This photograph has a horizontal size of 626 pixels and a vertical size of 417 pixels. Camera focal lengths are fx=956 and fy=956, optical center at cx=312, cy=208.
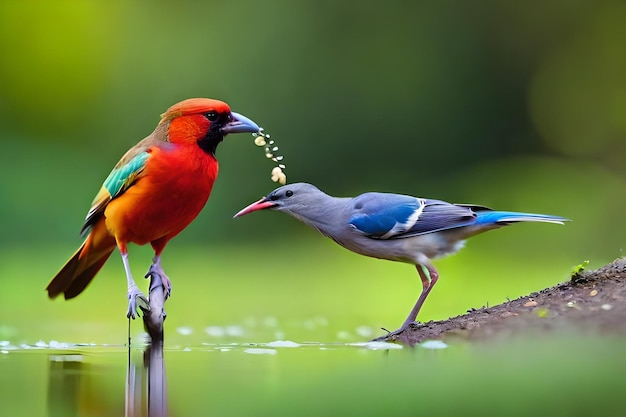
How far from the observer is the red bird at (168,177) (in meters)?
5.23

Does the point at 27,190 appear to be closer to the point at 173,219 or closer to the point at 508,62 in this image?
the point at 508,62

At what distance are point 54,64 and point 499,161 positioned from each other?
21.9 feet

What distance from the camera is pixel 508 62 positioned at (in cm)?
1384

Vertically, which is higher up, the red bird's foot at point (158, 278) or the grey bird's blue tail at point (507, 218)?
the grey bird's blue tail at point (507, 218)

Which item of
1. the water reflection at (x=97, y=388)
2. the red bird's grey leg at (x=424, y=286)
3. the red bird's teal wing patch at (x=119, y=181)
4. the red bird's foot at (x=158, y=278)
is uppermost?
the red bird's teal wing patch at (x=119, y=181)

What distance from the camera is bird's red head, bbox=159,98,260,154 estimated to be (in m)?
5.32

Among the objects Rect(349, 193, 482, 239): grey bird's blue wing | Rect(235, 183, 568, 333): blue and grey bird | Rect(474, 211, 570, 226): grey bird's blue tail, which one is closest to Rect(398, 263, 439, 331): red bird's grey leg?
Rect(235, 183, 568, 333): blue and grey bird

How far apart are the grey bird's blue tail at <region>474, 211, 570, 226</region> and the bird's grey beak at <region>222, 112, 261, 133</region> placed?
1.35m

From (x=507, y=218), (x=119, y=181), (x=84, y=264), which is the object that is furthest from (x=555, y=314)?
(x=84, y=264)

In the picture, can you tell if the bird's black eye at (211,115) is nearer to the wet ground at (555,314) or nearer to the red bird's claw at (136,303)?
the red bird's claw at (136,303)

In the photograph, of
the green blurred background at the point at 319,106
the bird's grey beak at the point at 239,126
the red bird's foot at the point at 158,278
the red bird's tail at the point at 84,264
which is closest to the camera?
the bird's grey beak at the point at 239,126

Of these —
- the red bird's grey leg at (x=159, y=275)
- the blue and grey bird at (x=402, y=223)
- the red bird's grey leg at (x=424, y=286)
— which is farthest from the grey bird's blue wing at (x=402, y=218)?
the red bird's grey leg at (x=159, y=275)

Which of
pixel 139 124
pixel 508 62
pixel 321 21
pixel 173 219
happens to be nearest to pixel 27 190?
pixel 139 124

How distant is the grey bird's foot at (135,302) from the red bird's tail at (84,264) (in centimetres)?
58
